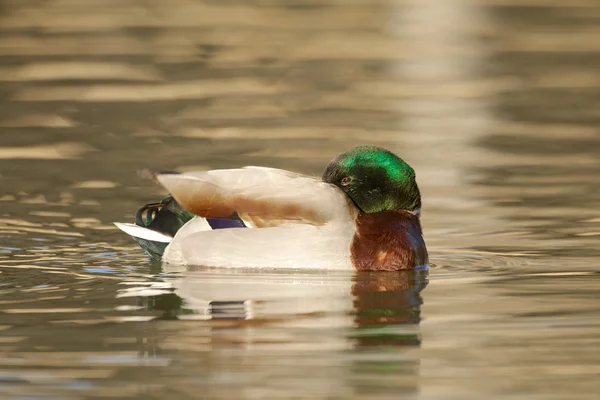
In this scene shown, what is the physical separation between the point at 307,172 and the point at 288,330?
5389 mm

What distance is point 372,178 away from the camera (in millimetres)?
10117

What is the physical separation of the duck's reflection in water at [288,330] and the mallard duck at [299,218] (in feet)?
0.36

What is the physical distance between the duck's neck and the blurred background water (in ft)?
0.45

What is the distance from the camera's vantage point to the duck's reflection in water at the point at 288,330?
23.5ft

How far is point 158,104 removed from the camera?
17.3 meters

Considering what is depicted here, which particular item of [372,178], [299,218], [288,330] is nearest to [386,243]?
[372,178]

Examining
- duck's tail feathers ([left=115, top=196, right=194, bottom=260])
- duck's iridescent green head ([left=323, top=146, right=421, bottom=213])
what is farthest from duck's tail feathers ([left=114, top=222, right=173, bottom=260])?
duck's iridescent green head ([left=323, top=146, right=421, bottom=213])

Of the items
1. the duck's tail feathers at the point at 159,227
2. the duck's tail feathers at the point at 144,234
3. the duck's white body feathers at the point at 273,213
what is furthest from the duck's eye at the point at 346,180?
the duck's tail feathers at the point at 144,234

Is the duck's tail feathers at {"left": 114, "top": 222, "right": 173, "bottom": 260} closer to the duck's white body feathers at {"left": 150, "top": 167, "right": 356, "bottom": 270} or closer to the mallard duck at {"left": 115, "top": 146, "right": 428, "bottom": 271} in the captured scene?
the mallard duck at {"left": 115, "top": 146, "right": 428, "bottom": 271}

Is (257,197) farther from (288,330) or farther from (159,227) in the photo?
A: (288,330)

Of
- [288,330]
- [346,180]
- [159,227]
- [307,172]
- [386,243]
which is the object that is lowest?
[288,330]

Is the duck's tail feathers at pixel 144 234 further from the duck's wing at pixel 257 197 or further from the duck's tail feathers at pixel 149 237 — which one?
the duck's wing at pixel 257 197

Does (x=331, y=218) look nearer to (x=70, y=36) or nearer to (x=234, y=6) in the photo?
(x=70, y=36)

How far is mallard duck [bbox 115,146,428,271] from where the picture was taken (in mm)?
9781
